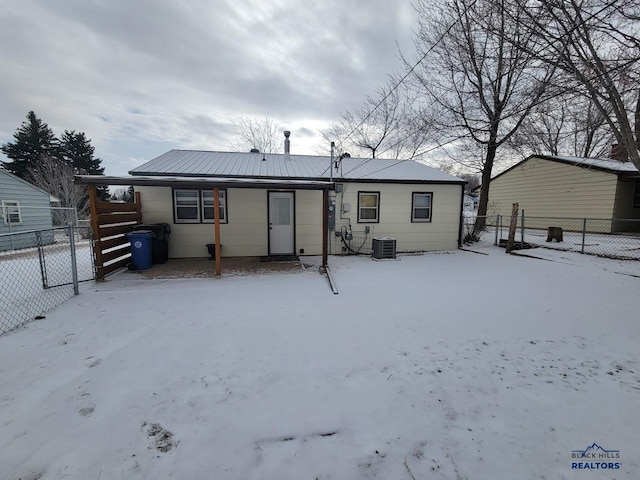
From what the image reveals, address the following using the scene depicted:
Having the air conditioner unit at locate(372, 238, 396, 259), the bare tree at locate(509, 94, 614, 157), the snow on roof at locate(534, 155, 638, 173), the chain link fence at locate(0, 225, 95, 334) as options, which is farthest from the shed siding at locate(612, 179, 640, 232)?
the chain link fence at locate(0, 225, 95, 334)

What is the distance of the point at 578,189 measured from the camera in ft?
48.6

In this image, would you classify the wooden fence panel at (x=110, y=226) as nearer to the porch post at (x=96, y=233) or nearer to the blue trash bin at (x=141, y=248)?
the porch post at (x=96, y=233)

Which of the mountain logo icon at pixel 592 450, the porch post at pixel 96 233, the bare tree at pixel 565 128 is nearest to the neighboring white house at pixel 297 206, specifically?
the porch post at pixel 96 233

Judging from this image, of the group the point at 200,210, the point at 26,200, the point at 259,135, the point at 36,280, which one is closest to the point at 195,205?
the point at 200,210

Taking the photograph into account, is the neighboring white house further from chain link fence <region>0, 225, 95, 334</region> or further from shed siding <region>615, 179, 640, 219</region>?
shed siding <region>615, 179, 640, 219</region>

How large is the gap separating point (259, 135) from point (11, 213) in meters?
15.5

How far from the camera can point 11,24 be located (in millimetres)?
6055

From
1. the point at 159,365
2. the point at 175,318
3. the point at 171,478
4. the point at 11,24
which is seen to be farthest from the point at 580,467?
the point at 11,24

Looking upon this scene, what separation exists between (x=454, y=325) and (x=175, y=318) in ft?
13.9

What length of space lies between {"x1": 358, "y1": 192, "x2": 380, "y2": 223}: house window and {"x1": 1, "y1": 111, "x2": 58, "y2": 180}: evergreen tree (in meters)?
28.9

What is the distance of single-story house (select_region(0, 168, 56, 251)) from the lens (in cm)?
1127

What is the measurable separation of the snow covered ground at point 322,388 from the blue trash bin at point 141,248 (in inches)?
80.1

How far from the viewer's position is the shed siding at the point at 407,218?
378 inches

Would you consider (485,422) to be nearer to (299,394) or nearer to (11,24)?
(299,394)
